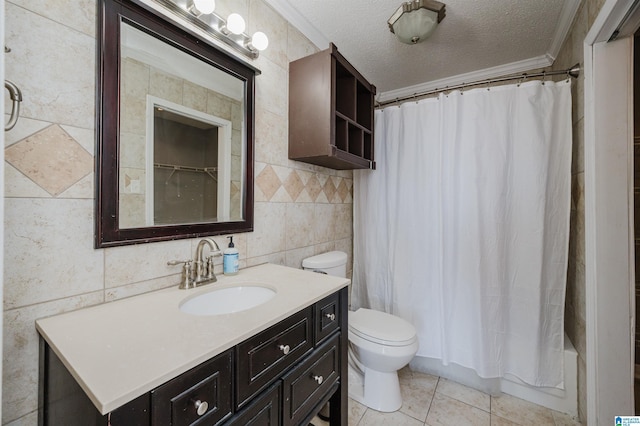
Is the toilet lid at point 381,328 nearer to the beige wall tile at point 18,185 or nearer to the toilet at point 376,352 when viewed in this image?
the toilet at point 376,352

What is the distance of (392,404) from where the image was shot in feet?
5.18

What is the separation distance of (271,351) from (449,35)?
2.13 metres

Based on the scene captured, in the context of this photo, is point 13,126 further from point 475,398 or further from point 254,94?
point 475,398

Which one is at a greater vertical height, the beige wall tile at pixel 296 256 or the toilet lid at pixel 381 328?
the beige wall tile at pixel 296 256

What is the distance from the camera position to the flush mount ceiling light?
4.81 ft

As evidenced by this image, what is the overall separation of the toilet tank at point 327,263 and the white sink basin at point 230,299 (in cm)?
53

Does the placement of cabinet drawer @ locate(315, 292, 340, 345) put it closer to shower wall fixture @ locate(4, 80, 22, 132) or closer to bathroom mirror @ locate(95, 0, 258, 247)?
bathroom mirror @ locate(95, 0, 258, 247)

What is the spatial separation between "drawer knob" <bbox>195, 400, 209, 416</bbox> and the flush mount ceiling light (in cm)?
192

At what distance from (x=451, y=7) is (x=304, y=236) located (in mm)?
1609

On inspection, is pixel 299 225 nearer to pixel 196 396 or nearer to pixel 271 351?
pixel 271 351

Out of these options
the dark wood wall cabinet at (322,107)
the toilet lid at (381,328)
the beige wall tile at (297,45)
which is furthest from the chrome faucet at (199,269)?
the beige wall tile at (297,45)

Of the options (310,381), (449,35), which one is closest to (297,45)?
(449,35)

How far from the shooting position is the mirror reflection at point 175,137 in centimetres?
97

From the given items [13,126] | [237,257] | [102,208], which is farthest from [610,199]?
[13,126]
